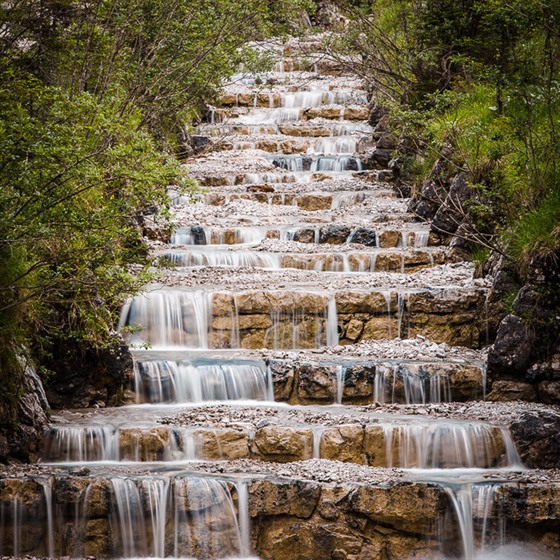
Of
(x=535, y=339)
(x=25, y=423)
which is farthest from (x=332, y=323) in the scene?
(x=25, y=423)

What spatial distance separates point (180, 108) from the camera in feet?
64.4

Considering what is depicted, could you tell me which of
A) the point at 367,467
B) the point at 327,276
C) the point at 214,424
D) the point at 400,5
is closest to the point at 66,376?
the point at 214,424

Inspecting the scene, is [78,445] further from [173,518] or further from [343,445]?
[343,445]

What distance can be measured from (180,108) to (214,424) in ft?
37.6

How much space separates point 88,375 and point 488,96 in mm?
11052

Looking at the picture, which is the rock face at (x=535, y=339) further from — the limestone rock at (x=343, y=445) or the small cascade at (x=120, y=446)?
the small cascade at (x=120, y=446)

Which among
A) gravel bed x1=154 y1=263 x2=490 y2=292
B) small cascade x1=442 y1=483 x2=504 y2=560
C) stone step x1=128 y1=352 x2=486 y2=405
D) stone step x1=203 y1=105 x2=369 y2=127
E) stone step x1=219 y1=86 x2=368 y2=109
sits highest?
stone step x1=219 y1=86 x2=368 y2=109

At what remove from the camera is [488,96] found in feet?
58.6

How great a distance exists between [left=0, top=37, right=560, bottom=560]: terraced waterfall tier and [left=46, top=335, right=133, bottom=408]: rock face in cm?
24

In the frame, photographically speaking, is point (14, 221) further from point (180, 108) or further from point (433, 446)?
point (180, 108)

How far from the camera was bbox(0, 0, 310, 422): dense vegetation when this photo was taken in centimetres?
868

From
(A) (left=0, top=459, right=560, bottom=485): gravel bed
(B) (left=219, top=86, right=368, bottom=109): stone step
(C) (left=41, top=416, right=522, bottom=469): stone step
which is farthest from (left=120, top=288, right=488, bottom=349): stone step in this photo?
(B) (left=219, top=86, right=368, bottom=109): stone step

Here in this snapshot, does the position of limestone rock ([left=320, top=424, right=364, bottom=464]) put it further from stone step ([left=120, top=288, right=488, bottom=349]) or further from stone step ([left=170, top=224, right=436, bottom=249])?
stone step ([left=170, top=224, right=436, bottom=249])

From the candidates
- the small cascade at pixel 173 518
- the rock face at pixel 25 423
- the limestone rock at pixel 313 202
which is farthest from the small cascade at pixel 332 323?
the limestone rock at pixel 313 202
